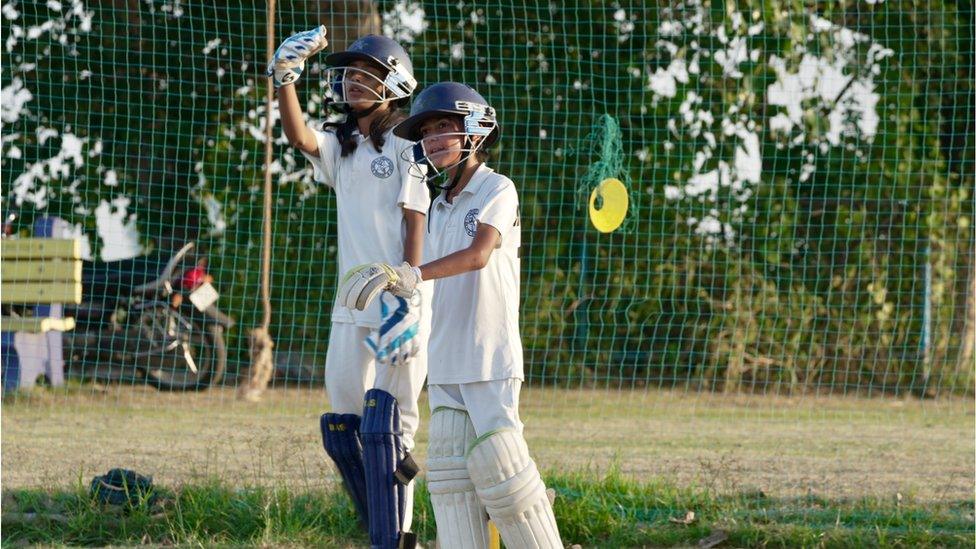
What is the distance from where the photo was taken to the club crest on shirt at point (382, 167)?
4.12 m

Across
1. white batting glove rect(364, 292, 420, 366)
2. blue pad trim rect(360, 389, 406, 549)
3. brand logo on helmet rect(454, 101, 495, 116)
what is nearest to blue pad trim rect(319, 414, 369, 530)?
blue pad trim rect(360, 389, 406, 549)

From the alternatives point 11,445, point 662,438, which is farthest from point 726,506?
point 11,445

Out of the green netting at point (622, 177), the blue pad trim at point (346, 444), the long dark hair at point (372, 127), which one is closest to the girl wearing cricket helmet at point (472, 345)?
the long dark hair at point (372, 127)

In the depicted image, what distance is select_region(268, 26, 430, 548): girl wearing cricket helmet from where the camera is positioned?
3949mm

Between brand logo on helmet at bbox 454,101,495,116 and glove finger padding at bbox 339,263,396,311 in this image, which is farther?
brand logo on helmet at bbox 454,101,495,116

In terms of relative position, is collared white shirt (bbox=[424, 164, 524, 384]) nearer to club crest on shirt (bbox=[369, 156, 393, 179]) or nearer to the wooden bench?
club crest on shirt (bbox=[369, 156, 393, 179])

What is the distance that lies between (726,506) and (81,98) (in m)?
5.74

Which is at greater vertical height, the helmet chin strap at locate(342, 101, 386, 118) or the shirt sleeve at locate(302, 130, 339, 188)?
the helmet chin strap at locate(342, 101, 386, 118)

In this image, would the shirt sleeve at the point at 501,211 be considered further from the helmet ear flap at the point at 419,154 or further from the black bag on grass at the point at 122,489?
the black bag on grass at the point at 122,489

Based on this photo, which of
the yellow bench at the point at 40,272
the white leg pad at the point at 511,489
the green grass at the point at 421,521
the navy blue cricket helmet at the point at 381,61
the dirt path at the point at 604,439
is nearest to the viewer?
the white leg pad at the point at 511,489

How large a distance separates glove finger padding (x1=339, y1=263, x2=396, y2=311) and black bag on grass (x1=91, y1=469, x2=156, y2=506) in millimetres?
1803

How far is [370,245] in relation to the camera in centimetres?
409

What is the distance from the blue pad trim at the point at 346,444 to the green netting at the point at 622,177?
448cm

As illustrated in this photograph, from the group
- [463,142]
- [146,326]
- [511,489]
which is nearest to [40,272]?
[146,326]
